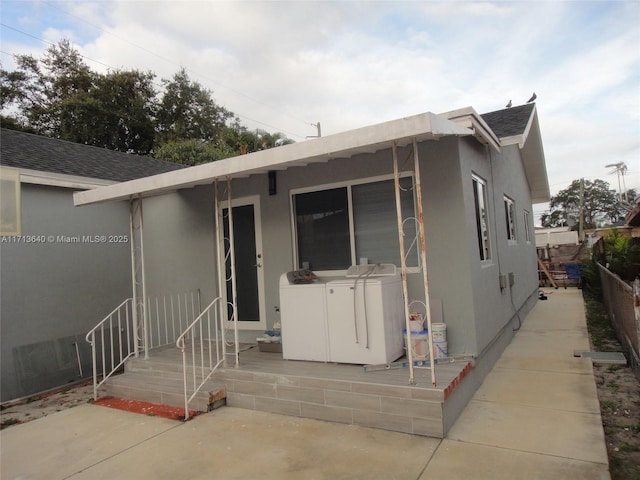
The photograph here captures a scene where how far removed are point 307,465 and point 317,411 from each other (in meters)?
0.83

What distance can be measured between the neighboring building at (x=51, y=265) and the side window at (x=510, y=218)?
6.57 meters

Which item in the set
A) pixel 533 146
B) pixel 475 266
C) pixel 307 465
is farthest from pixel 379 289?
pixel 533 146

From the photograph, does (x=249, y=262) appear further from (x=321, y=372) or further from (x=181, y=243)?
(x=321, y=372)

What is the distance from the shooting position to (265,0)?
7387mm

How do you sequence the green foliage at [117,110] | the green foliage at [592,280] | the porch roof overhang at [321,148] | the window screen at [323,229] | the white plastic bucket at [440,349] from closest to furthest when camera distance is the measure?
1. the porch roof overhang at [321,148]
2. the white plastic bucket at [440,349]
3. the window screen at [323,229]
4. the green foliage at [592,280]
5. the green foliage at [117,110]

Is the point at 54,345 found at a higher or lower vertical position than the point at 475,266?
lower

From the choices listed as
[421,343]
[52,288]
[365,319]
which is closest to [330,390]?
[365,319]

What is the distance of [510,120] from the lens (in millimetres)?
6488

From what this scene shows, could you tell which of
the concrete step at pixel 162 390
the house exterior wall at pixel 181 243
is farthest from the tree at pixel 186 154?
the concrete step at pixel 162 390

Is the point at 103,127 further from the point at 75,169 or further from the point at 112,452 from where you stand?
the point at 112,452

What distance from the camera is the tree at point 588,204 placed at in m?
45.8

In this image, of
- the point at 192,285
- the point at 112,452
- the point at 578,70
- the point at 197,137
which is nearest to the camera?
the point at 112,452

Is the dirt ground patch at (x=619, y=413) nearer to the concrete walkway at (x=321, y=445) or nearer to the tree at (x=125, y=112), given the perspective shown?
the concrete walkway at (x=321, y=445)

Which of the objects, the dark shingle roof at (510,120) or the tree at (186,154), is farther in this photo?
the tree at (186,154)
